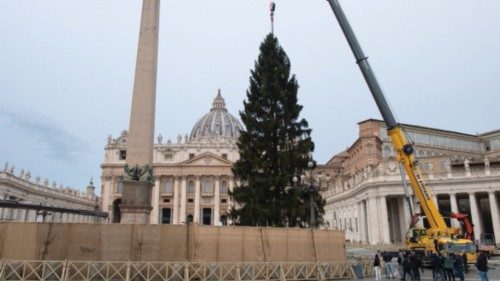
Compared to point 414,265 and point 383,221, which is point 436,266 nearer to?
point 414,265

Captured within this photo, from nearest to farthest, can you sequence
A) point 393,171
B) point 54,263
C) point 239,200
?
point 54,263, point 239,200, point 393,171

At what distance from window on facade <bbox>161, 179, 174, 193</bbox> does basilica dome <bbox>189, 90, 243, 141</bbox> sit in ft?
102

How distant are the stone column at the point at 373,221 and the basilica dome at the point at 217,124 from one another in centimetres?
7572

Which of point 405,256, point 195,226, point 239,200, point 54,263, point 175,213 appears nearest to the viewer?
point 54,263

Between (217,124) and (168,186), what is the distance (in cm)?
3966

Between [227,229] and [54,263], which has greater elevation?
[227,229]

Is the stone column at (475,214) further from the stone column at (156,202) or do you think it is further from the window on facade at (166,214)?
the window on facade at (166,214)

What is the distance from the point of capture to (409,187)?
4988 centimetres

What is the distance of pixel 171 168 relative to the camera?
9369cm

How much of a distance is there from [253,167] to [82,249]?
1319cm

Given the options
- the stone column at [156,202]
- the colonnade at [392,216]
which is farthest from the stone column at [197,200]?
the colonnade at [392,216]

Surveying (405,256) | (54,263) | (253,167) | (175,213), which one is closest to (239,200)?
(253,167)

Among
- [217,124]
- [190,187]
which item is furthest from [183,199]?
[217,124]

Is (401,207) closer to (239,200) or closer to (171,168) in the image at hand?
(239,200)
